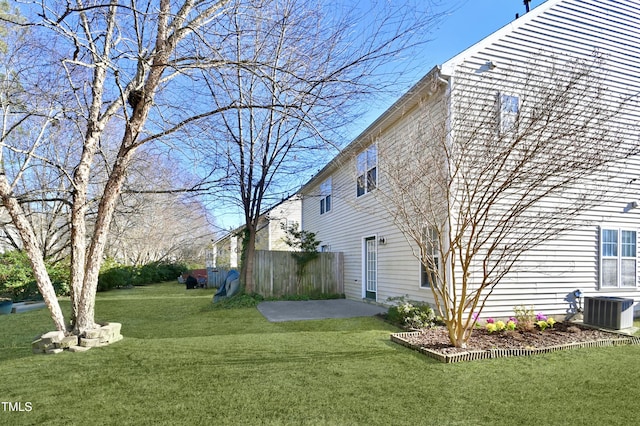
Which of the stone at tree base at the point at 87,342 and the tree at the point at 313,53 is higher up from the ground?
the tree at the point at 313,53

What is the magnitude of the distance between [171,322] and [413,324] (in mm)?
5018

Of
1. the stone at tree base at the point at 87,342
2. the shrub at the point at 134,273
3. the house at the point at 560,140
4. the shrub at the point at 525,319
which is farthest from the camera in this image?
the shrub at the point at 134,273

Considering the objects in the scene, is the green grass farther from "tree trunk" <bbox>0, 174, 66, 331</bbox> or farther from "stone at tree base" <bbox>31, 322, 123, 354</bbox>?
"tree trunk" <bbox>0, 174, 66, 331</bbox>

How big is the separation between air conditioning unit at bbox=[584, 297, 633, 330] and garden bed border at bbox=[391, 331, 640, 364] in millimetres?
835

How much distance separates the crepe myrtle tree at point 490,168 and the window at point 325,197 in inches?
250

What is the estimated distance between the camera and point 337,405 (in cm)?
344

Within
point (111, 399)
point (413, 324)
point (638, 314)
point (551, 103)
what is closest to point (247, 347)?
point (111, 399)

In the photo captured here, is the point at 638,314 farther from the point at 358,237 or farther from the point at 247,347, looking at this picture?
the point at 247,347

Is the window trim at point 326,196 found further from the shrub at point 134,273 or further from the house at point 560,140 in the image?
the shrub at point 134,273

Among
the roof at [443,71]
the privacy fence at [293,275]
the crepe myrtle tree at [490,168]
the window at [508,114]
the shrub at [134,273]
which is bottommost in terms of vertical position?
the shrub at [134,273]

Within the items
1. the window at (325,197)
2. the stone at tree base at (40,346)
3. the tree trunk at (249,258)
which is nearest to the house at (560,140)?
the tree trunk at (249,258)

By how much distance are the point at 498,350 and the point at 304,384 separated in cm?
282

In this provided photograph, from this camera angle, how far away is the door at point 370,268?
10414 millimetres

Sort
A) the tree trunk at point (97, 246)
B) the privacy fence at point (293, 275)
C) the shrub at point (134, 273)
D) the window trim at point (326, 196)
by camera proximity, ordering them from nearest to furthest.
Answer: the tree trunk at point (97, 246)
the privacy fence at point (293, 275)
the window trim at point (326, 196)
the shrub at point (134, 273)
